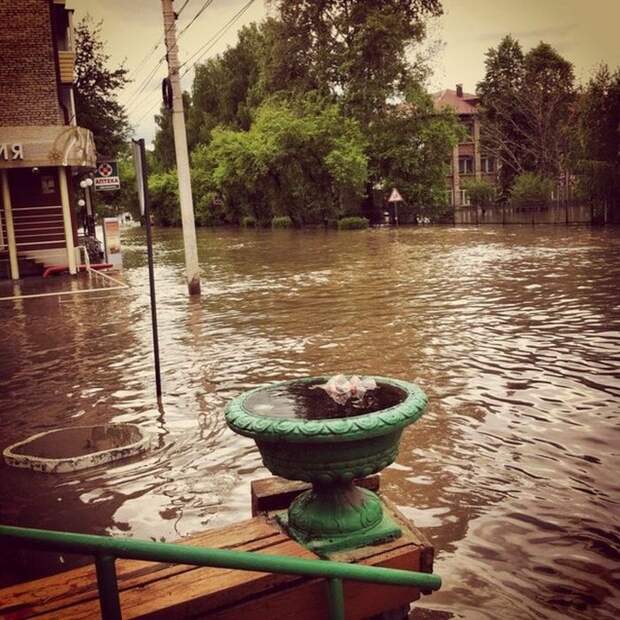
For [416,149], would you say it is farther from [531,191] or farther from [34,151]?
[34,151]

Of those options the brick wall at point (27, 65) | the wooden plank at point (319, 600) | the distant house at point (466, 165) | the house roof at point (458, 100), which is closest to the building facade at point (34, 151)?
the brick wall at point (27, 65)

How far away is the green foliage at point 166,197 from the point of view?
77.8 metres

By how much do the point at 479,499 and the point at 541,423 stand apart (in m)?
1.72

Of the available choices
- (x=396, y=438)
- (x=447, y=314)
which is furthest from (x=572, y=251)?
(x=396, y=438)

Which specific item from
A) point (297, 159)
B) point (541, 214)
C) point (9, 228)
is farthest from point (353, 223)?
point (9, 228)

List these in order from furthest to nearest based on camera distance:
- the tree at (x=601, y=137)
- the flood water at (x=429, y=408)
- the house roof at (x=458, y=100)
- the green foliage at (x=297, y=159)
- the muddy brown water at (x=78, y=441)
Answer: the house roof at (x=458, y=100) → the green foliage at (x=297, y=159) → the tree at (x=601, y=137) → the muddy brown water at (x=78, y=441) → the flood water at (x=429, y=408)

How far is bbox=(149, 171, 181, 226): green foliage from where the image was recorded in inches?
3061

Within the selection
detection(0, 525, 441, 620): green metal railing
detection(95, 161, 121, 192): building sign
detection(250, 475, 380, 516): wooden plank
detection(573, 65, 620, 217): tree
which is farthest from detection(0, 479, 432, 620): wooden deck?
detection(573, 65, 620, 217): tree

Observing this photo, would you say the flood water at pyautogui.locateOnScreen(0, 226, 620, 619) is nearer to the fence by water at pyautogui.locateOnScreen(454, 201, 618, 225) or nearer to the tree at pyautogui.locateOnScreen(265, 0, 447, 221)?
the fence by water at pyautogui.locateOnScreen(454, 201, 618, 225)

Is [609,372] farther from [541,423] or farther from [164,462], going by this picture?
[164,462]

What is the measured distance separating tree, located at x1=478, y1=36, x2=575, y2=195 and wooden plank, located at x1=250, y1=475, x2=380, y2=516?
5043cm

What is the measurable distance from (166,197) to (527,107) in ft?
138

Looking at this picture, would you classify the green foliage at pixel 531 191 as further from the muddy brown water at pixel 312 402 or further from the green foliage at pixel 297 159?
the muddy brown water at pixel 312 402

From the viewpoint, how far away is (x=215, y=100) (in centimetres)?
7556
